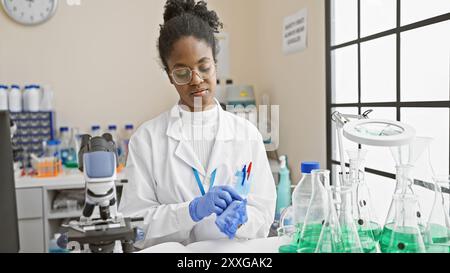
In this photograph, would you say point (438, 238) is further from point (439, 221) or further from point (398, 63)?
point (398, 63)

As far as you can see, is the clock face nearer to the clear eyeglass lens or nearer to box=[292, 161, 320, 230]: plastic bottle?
the clear eyeglass lens

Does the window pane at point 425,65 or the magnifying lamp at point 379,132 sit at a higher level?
the window pane at point 425,65

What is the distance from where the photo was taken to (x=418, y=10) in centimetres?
73

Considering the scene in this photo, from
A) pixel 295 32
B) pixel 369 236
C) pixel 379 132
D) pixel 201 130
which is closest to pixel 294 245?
pixel 369 236

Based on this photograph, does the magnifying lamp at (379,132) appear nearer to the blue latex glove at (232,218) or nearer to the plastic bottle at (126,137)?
the blue latex glove at (232,218)

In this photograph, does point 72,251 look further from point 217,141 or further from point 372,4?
point 372,4

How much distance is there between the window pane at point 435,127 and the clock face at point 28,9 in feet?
2.35

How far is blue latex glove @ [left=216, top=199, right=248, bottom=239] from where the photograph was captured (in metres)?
0.70

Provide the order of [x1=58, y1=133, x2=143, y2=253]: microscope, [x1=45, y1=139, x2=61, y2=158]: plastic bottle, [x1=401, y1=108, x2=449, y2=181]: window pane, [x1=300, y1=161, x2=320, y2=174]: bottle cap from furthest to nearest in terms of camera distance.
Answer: [x1=45, y1=139, x2=61, y2=158]: plastic bottle → [x1=401, y1=108, x2=449, y2=181]: window pane → [x1=300, y1=161, x2=320, y2=174]: bottle cap → [x1=58, y1=133, x2=143, y2=253]: microscope

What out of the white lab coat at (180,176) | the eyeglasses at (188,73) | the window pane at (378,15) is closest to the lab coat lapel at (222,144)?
the white lab coat at (180,176)

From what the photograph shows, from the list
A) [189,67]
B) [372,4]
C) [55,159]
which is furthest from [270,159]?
[55,159]

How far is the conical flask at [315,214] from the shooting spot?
62 cm

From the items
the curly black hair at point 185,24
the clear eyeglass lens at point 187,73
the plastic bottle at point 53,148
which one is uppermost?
the curly black hair at point 185,24

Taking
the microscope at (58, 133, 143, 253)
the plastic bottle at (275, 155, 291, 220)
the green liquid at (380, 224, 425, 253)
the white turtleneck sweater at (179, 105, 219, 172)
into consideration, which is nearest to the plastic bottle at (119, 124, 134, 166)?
the white turtleneck sweater at (179, 105, 219, 172)
